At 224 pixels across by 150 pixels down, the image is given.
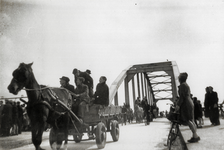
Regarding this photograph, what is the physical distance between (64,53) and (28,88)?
1.80m

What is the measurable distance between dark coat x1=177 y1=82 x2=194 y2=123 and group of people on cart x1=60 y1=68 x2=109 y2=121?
181 centimetres

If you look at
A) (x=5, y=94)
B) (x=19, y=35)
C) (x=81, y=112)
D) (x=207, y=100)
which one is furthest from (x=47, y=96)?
(x=207, y=100)

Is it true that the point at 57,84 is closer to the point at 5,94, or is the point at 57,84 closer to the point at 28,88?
the point at 5,94

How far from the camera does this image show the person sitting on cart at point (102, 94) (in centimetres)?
489

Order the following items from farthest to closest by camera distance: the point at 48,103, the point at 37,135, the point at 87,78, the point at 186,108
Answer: the point at 87,78, the point at 186,108, the point at 48,103, the point at 37,135

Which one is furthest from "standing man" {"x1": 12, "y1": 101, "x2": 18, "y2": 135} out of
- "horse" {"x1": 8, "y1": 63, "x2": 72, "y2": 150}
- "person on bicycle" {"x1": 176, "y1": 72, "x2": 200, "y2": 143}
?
"person on bicycle" {"x1": 176, "y1": 72, "x2": 200, "y2": 143}

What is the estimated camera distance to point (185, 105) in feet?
12.7

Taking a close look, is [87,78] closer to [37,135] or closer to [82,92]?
[82,92]

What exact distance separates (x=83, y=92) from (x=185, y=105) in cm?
213

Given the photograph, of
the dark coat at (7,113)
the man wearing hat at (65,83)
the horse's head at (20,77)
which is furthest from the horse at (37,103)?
the dark coat at (7,113)

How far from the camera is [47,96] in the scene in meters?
3.46

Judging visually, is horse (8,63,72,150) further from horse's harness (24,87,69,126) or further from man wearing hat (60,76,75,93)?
man wearing hat (60,76,75,93)

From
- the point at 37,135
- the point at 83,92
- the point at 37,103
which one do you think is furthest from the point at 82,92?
the point at 37,135

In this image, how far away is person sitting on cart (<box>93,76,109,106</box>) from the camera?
489cm
